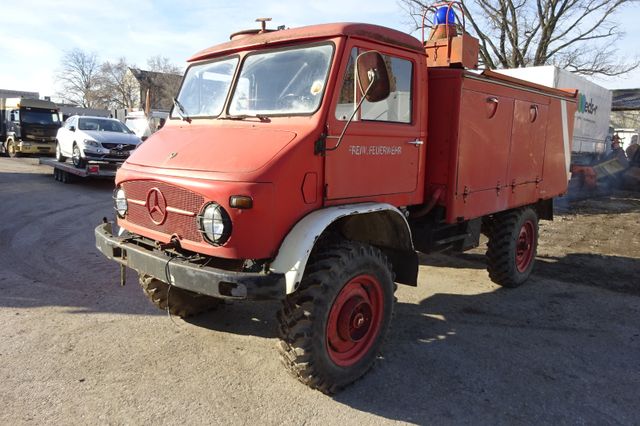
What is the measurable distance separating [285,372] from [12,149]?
23.6 meters

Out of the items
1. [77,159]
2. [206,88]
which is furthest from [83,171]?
[206,88]

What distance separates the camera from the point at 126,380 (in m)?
3.55

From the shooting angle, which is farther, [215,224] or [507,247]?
[507,247]

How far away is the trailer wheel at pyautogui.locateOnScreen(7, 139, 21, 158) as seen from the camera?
72.4 ft

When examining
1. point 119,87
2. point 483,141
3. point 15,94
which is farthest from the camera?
point 119,87

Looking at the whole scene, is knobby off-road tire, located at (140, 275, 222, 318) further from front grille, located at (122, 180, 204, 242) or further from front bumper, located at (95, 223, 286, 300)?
front bumper, located at (95, 223, 286, 300)

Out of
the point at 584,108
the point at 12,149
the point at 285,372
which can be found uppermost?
the point at 584,108

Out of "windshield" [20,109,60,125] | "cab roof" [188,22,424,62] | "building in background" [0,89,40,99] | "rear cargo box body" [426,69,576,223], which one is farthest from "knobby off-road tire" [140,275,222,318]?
"building in background" [0,89,40,99]

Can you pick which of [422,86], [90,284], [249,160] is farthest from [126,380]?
[422,86]

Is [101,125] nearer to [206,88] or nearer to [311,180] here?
[206,88]

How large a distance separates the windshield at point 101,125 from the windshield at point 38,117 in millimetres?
8768

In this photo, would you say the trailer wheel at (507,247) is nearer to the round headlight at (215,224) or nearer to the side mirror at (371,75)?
the side mirror at (371,75)

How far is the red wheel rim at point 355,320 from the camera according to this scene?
3530 millimetres

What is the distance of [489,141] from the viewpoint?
5.00 metres
